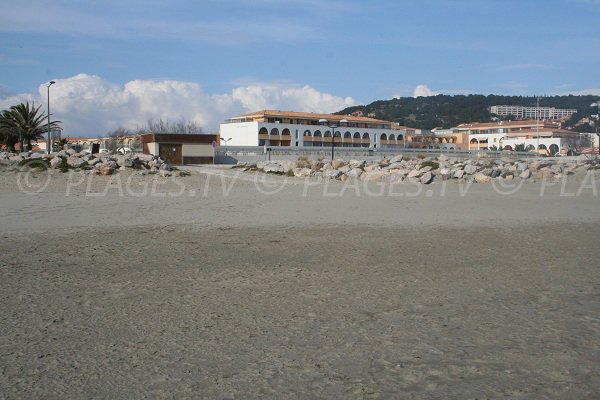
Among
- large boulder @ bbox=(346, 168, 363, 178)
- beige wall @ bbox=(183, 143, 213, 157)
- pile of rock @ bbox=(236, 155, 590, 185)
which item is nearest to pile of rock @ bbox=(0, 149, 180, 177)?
pile of rock @ bbox=(236, 155, 590, 185)

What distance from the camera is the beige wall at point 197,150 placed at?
141ft

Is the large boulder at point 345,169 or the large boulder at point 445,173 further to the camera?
the large boulder at point 345,169

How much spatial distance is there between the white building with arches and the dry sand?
7322 cm

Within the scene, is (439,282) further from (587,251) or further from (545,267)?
(587,251)

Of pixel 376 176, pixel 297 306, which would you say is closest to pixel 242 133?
pixel 376 176

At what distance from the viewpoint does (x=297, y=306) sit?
6395 mm

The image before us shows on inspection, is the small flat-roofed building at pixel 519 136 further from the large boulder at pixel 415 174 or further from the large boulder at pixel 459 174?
the large boulder at pixel 415 174

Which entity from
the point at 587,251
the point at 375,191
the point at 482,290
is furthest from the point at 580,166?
the point at 482,290

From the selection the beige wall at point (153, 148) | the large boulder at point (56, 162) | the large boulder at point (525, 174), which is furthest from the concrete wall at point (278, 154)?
the large boulder at point (56, 162)

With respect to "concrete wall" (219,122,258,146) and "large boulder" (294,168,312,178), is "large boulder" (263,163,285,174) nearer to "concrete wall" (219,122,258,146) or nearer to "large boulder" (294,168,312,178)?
"large boulder" (294,168,312,178)

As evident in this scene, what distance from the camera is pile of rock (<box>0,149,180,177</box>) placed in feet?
75.9

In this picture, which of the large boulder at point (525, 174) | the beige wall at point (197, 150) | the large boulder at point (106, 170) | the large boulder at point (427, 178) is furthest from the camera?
the beige wall at point (197, 150)

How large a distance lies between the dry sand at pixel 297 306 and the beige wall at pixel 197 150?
28974 mm

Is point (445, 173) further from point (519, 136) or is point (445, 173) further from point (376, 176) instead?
point (519, 136)
